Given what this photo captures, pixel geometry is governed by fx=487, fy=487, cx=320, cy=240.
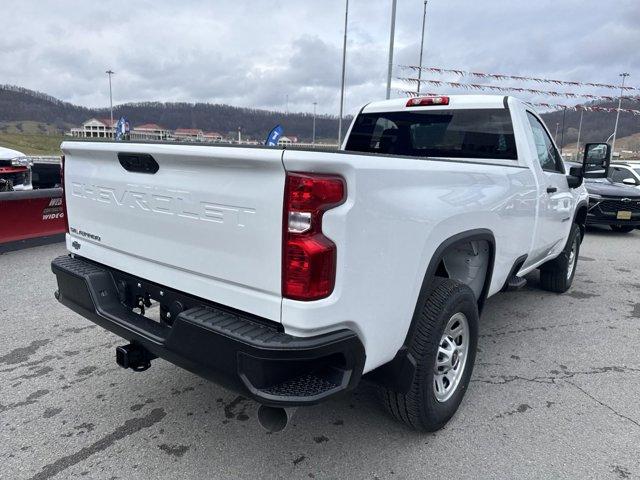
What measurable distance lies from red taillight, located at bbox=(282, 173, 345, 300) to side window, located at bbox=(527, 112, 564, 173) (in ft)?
9.75

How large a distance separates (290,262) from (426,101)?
288 cm

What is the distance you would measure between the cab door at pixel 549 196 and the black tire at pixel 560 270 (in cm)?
43

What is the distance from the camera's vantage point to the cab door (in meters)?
4.13

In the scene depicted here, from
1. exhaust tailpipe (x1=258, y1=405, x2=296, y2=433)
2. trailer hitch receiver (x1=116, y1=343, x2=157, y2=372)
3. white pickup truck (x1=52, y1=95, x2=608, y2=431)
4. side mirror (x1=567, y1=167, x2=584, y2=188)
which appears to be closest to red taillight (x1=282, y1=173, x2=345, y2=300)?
white pickup truck (x1=52, y1=95, x2=608, y2=431)

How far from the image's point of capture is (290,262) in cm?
193

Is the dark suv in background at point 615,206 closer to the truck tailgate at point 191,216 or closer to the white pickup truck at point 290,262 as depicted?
the white pickup truck at point 290,262

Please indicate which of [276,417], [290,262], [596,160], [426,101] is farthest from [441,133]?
[276,417]

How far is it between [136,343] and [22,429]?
0.93 metres

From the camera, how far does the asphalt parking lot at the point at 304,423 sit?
253 cm

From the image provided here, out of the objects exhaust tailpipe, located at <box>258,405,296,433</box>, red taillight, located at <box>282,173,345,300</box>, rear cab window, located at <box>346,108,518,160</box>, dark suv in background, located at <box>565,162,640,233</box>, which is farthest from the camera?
dark suv in background, located at <box>565,162,640,233</box>

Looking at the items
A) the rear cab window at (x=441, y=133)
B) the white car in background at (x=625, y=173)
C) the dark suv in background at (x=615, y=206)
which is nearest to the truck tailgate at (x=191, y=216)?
the rear cab window at (x=441, y=133)

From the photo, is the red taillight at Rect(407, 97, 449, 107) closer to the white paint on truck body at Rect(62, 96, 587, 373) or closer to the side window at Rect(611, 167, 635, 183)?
the white paint on truck body at Rect(62, 96, 587, 373)

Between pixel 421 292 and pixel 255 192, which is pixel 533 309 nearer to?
pixel 421 292

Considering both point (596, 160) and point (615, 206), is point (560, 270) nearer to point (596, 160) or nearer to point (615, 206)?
point (596, 160)
